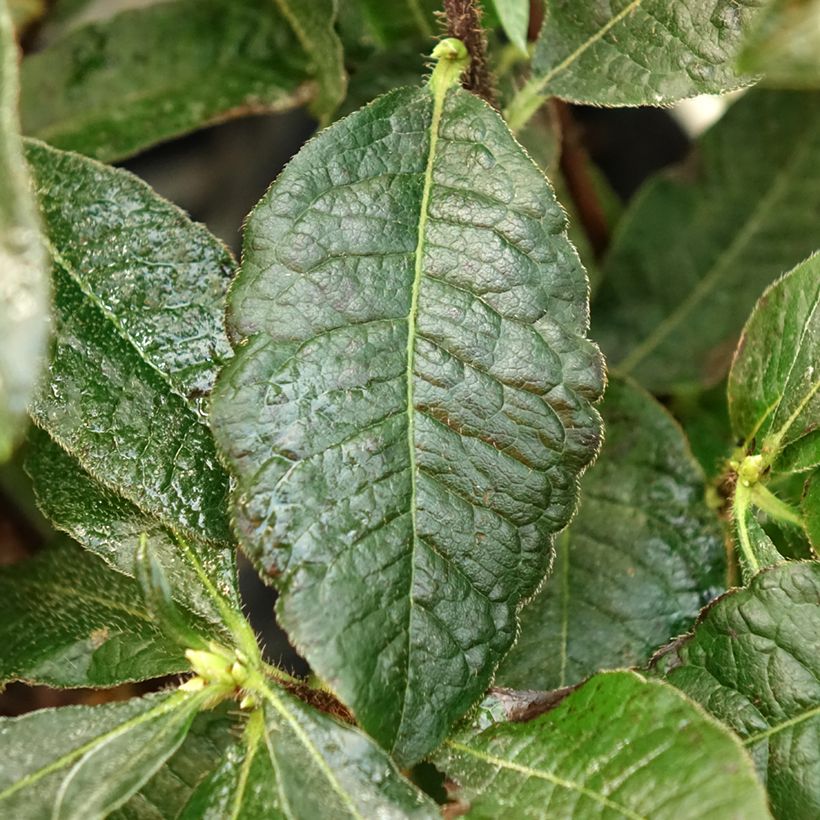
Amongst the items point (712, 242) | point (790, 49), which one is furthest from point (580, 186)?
point (790, 49)

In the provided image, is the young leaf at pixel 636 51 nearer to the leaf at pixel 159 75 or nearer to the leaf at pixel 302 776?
the leaf at pixel 159 75

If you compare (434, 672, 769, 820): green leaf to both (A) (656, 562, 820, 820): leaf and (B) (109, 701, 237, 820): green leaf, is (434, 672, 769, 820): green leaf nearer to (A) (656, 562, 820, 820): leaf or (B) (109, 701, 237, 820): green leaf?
(A) (656, 562, 820, 820): leaf

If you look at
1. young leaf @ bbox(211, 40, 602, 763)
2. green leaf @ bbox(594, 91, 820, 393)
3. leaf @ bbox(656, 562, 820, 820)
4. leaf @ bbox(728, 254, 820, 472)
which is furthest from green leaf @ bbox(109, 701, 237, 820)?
green leaf @ bbox(594, 91, 820, 393)

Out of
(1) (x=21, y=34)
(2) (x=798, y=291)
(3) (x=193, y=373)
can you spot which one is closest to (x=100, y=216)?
(3) (x=193, y=373)

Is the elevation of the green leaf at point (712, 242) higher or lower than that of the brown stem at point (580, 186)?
lower

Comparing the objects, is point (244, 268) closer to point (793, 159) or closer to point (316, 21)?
point (316, 21)

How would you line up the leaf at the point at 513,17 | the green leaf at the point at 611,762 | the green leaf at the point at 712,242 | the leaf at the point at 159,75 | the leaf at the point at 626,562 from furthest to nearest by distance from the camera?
the green leaf at the point at 712,242, the leaf at the point at 159,75, the leaf at the point at 626,562, the leaf at the point at 513,17, the green leaf at the point at 611,762

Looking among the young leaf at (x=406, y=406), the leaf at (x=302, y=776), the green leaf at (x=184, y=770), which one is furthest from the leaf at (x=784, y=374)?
the green leaf at (x=184, y=770)
